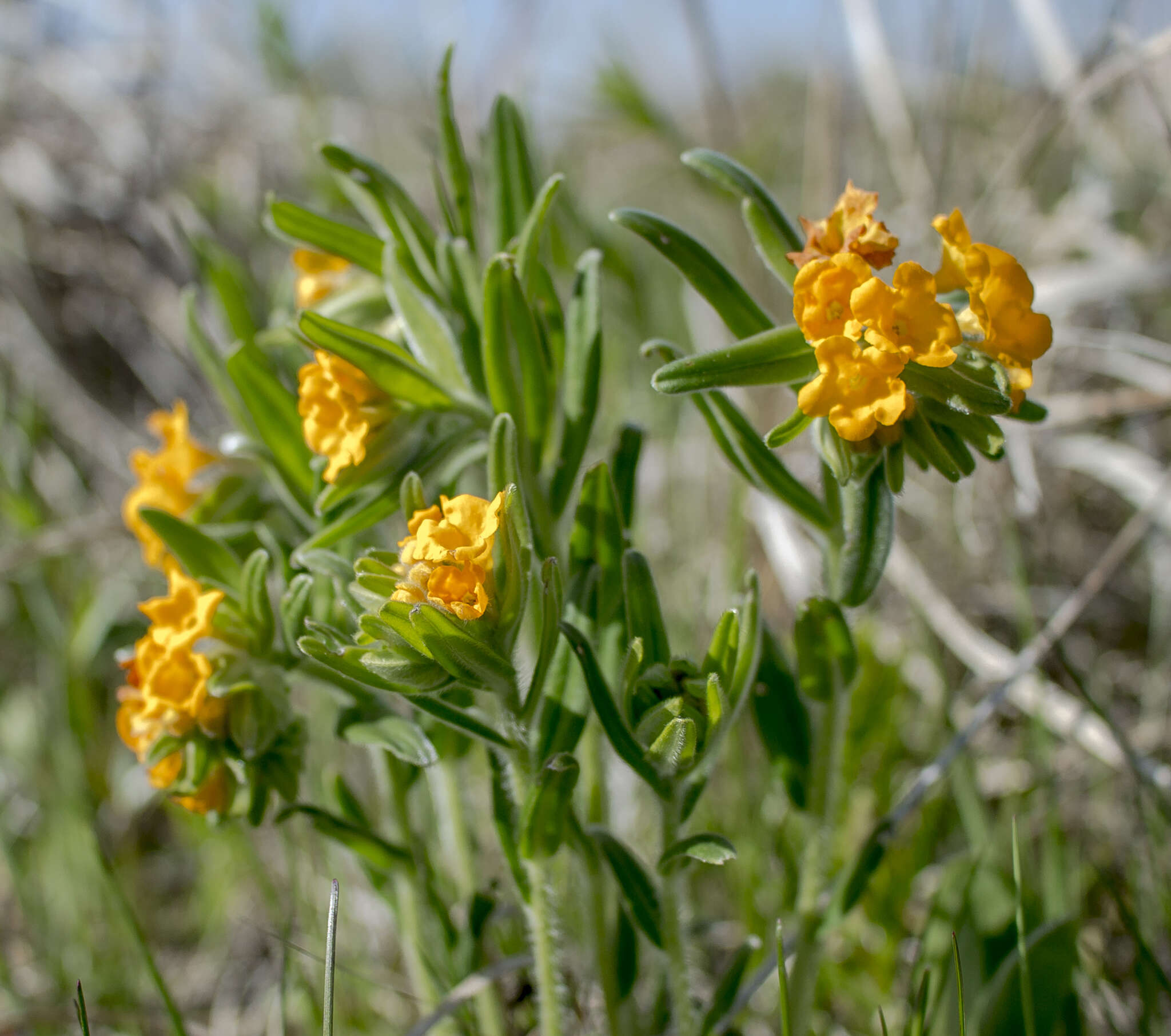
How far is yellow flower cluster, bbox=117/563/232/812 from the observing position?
1.38 meters

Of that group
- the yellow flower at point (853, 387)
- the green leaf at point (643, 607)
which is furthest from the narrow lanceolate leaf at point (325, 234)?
the yellow flower at point (853, 387)

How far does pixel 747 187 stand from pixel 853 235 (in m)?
0.20

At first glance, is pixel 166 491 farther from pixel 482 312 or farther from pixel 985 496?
pixel 985 496

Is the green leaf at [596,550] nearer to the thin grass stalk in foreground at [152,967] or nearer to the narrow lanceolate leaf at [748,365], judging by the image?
the narrow lanceolate leaf at [748,365]

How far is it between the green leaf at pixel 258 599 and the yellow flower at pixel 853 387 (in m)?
0.77

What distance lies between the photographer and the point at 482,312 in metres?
1.38

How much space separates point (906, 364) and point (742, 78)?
7838 mm

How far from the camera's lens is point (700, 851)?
125cm

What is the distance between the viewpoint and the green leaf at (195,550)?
145 centimetres

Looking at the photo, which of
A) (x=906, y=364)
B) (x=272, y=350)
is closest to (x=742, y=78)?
(x=272, y=350)

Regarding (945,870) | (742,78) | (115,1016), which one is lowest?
(115,1016)

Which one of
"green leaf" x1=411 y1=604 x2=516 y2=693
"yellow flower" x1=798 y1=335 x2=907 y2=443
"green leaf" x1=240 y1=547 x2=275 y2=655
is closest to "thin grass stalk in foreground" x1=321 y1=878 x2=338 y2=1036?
"green leaf" x1=411 y1=604 x2=516 y2=693

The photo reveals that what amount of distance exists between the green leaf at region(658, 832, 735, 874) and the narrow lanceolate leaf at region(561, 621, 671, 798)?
8 centimetres

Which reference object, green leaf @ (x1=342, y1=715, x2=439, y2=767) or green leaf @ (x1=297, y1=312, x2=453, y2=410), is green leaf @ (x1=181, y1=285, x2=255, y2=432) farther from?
green leaf @ (x1=342, y1=715, x2=439, y2=767)
